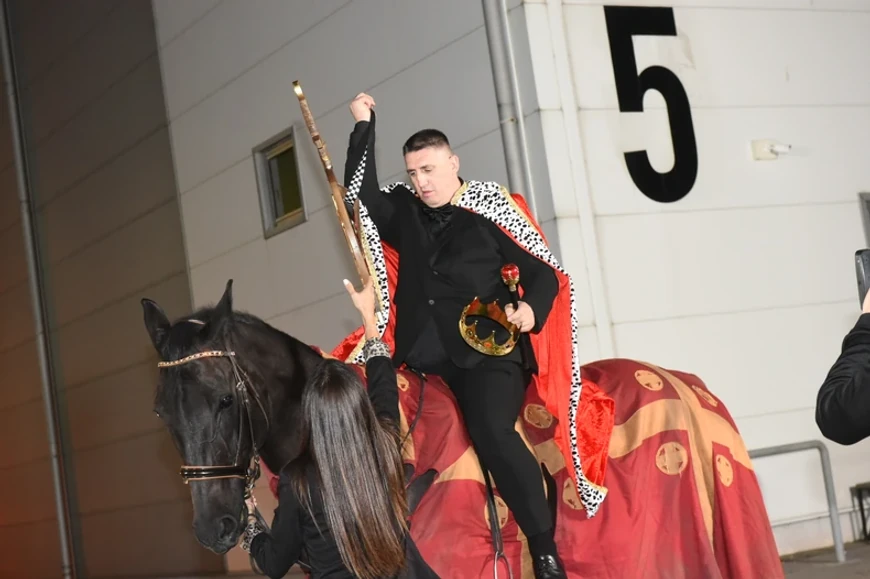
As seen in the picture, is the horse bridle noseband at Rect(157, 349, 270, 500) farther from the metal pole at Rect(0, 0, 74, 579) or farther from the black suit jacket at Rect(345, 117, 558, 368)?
the metal pole at Rect(0, 0, 74, 579)

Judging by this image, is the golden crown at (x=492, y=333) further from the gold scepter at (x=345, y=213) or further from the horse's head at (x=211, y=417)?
the horse's head at (x=211, y=417)

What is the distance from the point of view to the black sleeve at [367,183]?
350 cm

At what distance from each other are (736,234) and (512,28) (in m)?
1.50

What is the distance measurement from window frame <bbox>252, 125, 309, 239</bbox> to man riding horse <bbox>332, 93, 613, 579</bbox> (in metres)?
3.33

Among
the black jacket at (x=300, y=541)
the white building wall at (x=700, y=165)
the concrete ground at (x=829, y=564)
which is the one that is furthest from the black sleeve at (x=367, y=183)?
the concrete ground at (x=829, y=564)

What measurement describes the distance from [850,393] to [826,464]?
3.94m

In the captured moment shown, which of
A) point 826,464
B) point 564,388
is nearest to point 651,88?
point 826,464

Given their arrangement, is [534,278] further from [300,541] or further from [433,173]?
[300,541]

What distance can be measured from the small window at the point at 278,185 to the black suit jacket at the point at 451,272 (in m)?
3.45

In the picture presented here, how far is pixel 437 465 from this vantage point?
312 centimetres

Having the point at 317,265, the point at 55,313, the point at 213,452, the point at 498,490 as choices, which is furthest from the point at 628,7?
the point at 55,313

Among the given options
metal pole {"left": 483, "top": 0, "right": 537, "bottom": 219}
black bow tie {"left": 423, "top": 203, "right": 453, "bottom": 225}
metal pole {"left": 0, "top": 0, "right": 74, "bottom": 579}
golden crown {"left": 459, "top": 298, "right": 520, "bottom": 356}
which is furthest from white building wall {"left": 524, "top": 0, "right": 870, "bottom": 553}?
metal pole {"left": 0, "top": 0, "right": 74, "bottom": 579}

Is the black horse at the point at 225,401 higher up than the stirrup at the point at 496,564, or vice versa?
the black horse at the point at 225,401

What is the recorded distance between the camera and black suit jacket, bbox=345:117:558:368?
10.9ft
